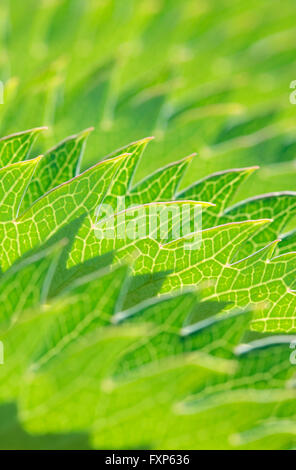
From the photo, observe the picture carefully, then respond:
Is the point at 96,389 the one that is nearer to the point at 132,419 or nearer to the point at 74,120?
the point at 132,419

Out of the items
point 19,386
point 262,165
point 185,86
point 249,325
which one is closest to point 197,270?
point 249,325

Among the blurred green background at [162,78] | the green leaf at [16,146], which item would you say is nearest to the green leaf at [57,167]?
the green leaf at [16,146]

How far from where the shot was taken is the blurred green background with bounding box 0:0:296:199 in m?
1.85

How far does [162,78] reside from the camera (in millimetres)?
2234

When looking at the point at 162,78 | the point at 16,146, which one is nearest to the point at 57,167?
the point at 16,146

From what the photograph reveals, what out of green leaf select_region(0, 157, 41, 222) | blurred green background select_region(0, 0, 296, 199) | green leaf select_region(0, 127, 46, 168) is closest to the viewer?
green leaf select_region(0, 157, 41, 222)

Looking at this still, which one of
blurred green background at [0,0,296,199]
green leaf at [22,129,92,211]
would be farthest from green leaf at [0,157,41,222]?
blurred green background at [0,0,296,199]

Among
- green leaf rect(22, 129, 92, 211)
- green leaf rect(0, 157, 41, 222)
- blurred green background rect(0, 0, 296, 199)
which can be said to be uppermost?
blurred green background rect(0, 0, 296, 199)

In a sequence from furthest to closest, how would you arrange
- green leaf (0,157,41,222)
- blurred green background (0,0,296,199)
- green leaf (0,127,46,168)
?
blurred green background (0,0,296,199) → green leaf (0,127,46,168) → green leaf (0,157,41,222)

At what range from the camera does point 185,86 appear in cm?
279

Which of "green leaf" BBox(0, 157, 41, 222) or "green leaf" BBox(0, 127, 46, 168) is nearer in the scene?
"green leaf" BBox(0, 157, 41, 222)

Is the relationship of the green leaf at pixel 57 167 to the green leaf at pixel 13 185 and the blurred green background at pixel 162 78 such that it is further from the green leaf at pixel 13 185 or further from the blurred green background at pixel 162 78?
the blurred green background at pixel 162 78

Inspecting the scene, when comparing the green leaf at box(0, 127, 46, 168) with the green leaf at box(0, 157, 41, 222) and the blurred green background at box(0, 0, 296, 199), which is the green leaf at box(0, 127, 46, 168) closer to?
the green leaf at box(0, 157, 41, 222)

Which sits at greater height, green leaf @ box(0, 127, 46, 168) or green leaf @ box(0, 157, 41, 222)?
green leaf @ box(0, 127, 46, 168)
